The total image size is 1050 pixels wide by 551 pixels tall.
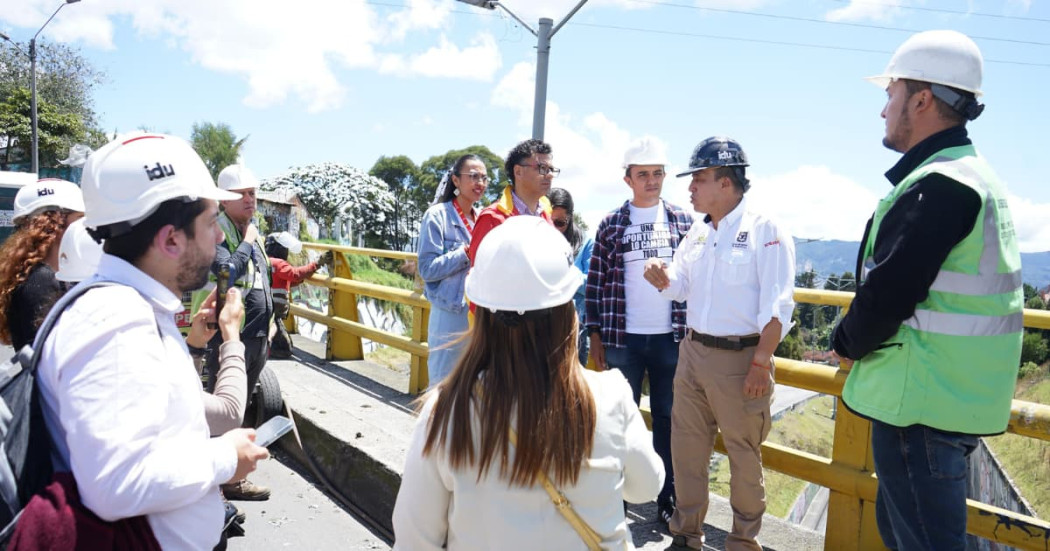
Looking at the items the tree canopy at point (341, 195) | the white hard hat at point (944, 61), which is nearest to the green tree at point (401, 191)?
the tree canopy at point (341, 195)

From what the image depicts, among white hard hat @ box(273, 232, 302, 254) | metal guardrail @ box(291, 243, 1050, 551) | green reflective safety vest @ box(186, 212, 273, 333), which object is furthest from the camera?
white hard hat @ box(273, 232, 302, 254)

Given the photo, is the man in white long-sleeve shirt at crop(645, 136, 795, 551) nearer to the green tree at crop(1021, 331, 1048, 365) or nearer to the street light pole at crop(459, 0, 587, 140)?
the street light pole at crop(459, 0, 587, 140)

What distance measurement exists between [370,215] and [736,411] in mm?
48404

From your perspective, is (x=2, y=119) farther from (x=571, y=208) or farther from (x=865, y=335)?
(x=865, y=335)

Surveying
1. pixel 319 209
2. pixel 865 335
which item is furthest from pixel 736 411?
pixel 319 209

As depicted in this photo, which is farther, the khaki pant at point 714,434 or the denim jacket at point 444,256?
the denim jacket at point 444,256

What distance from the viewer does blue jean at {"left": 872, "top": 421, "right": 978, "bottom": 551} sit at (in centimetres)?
221

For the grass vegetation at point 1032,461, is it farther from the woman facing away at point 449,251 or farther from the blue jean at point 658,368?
the woman facing away at point 449,251

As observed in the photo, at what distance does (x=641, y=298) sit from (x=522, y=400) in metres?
2.43

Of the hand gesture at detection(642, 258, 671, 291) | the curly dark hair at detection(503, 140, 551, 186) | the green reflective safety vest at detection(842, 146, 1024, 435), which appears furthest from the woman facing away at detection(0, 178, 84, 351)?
the green reflective safety vest at detection(842, 146, 1024, 435)

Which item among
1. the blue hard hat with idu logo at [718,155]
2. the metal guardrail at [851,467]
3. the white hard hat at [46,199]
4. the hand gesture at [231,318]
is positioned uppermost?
the blue hard hat with idu logo at [718,155]

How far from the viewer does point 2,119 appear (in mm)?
33406

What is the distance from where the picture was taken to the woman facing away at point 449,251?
13.5ft

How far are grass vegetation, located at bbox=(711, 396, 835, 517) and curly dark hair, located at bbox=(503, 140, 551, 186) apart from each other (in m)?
12.6
